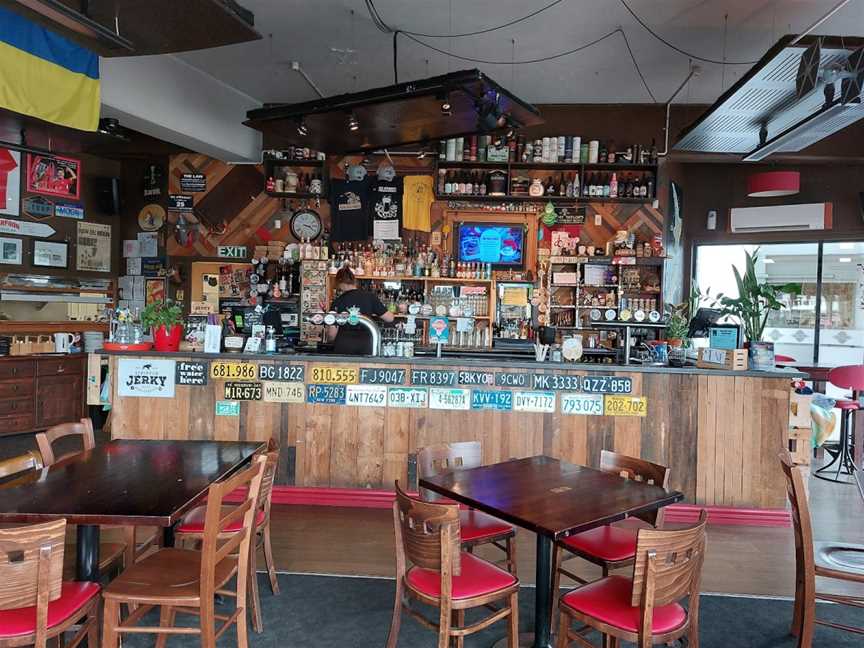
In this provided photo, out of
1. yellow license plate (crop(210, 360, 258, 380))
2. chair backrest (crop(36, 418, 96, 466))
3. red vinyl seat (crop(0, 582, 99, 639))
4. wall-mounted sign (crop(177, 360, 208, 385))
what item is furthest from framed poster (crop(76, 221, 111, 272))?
red vinyl seat (crop(0, 582, 99, 639))

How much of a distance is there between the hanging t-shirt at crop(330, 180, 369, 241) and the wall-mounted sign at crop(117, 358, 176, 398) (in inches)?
130

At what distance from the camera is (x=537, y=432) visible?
480cm

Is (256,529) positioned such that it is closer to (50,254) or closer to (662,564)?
(662,564)

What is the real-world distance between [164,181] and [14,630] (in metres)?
7.26

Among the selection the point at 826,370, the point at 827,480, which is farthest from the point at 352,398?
the point at 826,370

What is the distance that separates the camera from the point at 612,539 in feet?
9.96

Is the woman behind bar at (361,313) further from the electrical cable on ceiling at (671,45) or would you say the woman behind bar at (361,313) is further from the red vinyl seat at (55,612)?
the electrical cable on ceiling at (671,45)

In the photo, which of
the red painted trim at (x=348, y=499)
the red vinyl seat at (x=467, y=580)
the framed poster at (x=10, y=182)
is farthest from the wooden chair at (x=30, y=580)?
the framed poster at (x=10, y=182)

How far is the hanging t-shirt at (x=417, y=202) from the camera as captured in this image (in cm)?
759

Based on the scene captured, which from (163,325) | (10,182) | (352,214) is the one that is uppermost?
(10,182)

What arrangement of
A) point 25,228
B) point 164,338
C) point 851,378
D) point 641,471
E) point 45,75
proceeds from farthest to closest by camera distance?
point 25,228 < point 164,338 < point 45,75 < point 851,378 < point 641,471

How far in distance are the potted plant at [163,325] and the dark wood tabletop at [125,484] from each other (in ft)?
4.98

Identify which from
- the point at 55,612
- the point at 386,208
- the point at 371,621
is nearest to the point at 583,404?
the point at 371,621

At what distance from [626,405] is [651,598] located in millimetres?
2726
